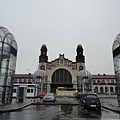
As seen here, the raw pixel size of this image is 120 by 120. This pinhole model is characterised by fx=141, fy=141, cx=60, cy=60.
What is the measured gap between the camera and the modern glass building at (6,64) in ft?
49.0

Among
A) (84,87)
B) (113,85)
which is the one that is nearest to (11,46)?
(84,87)

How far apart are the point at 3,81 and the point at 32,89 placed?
62.8 feet

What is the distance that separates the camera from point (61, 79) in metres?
66.4

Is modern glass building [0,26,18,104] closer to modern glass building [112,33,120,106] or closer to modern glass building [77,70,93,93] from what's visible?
modern glass building [112,33,120,106]

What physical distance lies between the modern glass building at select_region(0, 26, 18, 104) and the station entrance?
4969cm

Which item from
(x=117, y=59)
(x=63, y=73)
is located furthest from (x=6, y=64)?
(x=63, y=73)

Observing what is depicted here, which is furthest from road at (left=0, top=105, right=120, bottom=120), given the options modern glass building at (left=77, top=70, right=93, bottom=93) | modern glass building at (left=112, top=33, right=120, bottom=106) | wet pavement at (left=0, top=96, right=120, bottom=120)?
modern glass building at (left=77, top=70, right=93, bottom=93)

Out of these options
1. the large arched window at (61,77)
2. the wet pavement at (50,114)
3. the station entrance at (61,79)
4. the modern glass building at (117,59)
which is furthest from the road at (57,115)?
the large arched window at (61,77)

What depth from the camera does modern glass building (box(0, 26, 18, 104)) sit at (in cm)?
1495

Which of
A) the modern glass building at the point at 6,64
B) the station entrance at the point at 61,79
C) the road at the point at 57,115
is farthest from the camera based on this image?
the station entrance at the point at 61,79

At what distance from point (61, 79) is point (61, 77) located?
1066mm

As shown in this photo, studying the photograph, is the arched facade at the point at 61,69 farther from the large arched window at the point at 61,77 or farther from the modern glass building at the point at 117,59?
the modern glass building at the point at 117,59

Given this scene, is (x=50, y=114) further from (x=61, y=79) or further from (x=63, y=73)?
(x=63, y=73)

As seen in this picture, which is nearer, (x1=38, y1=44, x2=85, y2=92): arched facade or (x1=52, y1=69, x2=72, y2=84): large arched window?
(x1=38, y1=44, x2=85, y2=92): arched facade
